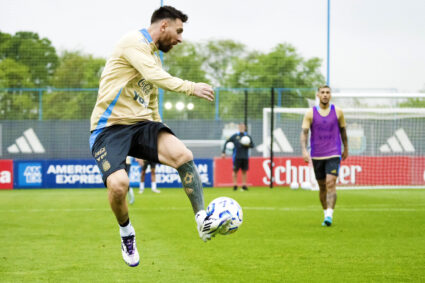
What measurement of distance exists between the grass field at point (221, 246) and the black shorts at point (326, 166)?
868 mm

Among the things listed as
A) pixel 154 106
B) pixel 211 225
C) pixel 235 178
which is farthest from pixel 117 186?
pixel 235 178

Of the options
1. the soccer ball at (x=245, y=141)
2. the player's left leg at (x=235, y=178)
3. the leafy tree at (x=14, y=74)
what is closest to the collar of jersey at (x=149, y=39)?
the soccer ball at (x=245, y=141)

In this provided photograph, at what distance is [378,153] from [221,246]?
13995mm

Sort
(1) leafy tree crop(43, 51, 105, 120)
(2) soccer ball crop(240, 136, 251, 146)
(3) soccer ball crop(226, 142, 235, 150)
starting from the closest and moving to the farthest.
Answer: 1. (2) soccer ball crop(240, 136, 251, 146)
2. (3) soccer ball crop(226, 142, 235, 150)
3. (1) leafy tree crop(43, 51, 105, 120)

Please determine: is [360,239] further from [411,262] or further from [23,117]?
[23,117]

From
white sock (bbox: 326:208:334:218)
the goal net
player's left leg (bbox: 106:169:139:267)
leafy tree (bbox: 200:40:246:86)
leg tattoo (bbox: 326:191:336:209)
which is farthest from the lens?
leafy tree (bbox: 200:40:246:86)

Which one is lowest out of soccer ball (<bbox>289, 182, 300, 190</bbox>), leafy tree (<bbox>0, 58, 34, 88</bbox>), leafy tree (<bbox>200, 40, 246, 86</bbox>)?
soccer ball (<bbox>289, 182, 300, 190</bbox>)

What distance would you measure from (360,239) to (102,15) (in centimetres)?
1691

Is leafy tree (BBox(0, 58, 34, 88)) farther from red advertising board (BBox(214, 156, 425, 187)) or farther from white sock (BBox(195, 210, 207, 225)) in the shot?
white sock (BBox(195, 210, 207, 225))

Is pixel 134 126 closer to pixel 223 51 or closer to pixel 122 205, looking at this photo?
pixel 122 205

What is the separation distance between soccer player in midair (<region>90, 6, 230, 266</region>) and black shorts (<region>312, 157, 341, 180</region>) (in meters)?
5.71

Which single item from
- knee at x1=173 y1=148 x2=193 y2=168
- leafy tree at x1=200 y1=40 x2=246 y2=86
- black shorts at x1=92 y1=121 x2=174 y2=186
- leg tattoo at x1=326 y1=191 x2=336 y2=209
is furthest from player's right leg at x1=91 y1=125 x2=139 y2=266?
leafy tree at x1=200 y1=40 x2=246 y2=86

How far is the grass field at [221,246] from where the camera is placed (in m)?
6.39

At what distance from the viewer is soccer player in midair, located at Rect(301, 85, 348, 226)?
10.8m
